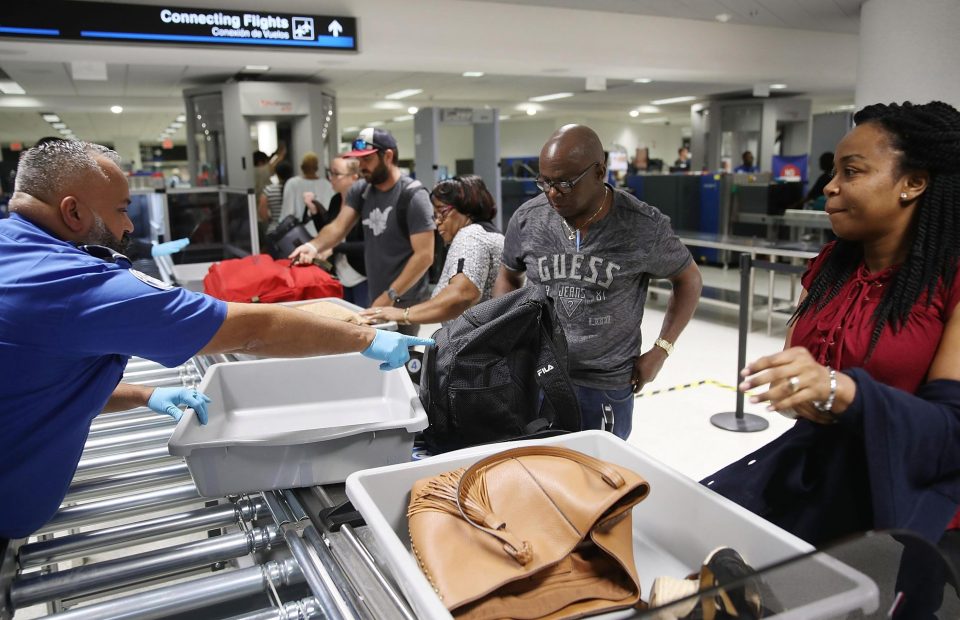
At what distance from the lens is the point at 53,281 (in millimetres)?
1206

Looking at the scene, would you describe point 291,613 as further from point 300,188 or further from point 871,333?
point 300,188

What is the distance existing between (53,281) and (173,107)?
17919 mm

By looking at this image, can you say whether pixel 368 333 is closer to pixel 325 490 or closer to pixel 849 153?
pixel 325 490

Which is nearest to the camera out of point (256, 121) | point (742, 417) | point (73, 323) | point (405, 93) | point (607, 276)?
point (73, 323)

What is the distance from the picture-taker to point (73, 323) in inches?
48.0

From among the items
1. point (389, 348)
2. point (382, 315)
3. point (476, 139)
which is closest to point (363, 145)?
point (382, 315)

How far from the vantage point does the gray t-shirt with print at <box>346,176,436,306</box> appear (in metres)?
3.61

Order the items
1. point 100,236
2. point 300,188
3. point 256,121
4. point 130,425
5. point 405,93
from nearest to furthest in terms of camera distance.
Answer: point 100,236
point 130,425
point 300,188
point 256,121
point 405,93

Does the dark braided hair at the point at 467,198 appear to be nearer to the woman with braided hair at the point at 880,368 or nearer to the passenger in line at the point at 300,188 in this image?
the woman with braided hair at the point at 880,368

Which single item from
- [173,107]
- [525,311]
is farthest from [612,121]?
[525,311]

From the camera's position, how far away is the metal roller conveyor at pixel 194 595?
101 centimetres

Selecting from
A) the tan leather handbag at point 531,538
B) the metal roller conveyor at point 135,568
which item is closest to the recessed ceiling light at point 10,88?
the metal roller conveyor at point 135,568

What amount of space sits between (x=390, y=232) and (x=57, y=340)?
251cm

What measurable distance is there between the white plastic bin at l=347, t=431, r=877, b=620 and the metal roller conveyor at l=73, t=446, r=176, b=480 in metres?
0.81
